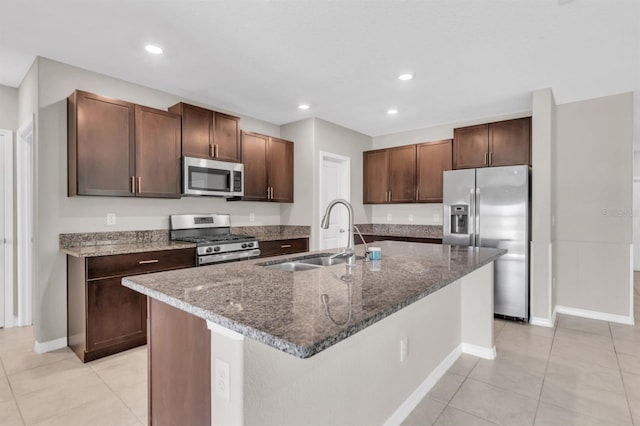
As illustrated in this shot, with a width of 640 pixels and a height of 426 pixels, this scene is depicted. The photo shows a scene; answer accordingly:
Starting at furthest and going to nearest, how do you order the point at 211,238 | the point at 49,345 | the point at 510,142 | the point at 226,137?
the point at 510,142 → the point at 226,137 → the point at 211,238 → the point at 49,345

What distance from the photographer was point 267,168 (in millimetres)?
4418

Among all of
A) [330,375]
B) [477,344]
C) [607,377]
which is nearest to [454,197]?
[477,344]

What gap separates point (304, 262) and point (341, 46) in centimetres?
171

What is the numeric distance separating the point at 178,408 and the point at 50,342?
233 centimetres

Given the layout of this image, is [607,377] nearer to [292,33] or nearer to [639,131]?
[292,33]

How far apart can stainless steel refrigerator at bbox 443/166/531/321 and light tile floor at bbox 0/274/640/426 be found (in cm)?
64

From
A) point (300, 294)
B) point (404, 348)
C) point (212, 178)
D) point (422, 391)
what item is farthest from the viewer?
point (212, 178)

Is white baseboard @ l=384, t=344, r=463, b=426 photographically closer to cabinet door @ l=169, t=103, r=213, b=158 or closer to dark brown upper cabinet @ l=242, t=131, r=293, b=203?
dark brown upper cabinet @ l=242, t=131, r=293, b=203

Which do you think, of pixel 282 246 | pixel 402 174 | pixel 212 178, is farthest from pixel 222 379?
pixel 402 174

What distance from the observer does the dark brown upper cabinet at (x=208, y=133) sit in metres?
3.45

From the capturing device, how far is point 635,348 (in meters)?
2.90

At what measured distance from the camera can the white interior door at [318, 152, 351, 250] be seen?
4906mm

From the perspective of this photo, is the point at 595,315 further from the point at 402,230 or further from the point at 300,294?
the point at 300,294

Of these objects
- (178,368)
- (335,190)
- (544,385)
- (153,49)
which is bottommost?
(544,385)
